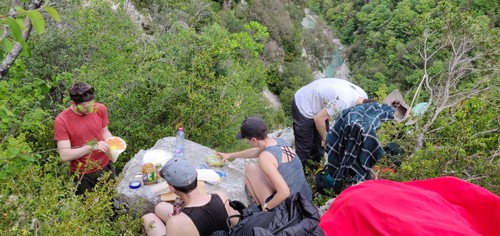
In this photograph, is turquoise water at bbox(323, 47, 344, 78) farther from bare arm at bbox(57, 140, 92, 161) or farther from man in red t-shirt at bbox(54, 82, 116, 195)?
bare arm at bbox(57, 140, 92, 161)

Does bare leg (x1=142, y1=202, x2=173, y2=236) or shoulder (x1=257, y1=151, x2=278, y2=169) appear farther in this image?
shoulder (x1=257, y1=151, x2=278, y2=169)

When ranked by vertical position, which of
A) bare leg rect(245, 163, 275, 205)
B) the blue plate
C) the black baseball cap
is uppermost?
the black baseball cap

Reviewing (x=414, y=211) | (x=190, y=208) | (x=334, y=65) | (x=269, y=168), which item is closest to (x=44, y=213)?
(x=190, y=208)

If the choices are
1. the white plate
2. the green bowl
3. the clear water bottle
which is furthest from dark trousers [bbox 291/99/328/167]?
the white plate

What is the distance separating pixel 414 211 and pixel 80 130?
3198mm

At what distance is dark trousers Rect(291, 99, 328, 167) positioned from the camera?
5.36m

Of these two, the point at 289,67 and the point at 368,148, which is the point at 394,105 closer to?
the point at 368,148

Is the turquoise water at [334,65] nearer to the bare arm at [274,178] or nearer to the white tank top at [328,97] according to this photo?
the white tank top at [328,97]

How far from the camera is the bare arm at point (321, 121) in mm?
4968

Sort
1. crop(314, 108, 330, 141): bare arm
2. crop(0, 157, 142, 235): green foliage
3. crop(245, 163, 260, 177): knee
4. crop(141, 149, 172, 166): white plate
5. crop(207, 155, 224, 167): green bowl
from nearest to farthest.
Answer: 1. crop(0, 157, 142, 235): green foliage
2. crop(245, 163, 260, 177): knee
3. crop(141, 149, 172, 166): white plate
4. crop(207, 155, 224, 167): green bowl
5. crop(314, 108, 330, 141): bare arm

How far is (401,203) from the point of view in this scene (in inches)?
105

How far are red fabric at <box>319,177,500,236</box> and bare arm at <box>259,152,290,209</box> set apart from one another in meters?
0.68

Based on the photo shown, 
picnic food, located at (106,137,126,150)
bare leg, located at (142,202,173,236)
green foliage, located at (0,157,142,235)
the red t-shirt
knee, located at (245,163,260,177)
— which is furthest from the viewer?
picnic food, located at (106,137,126,150)

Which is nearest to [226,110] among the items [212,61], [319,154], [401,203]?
[212,61]
